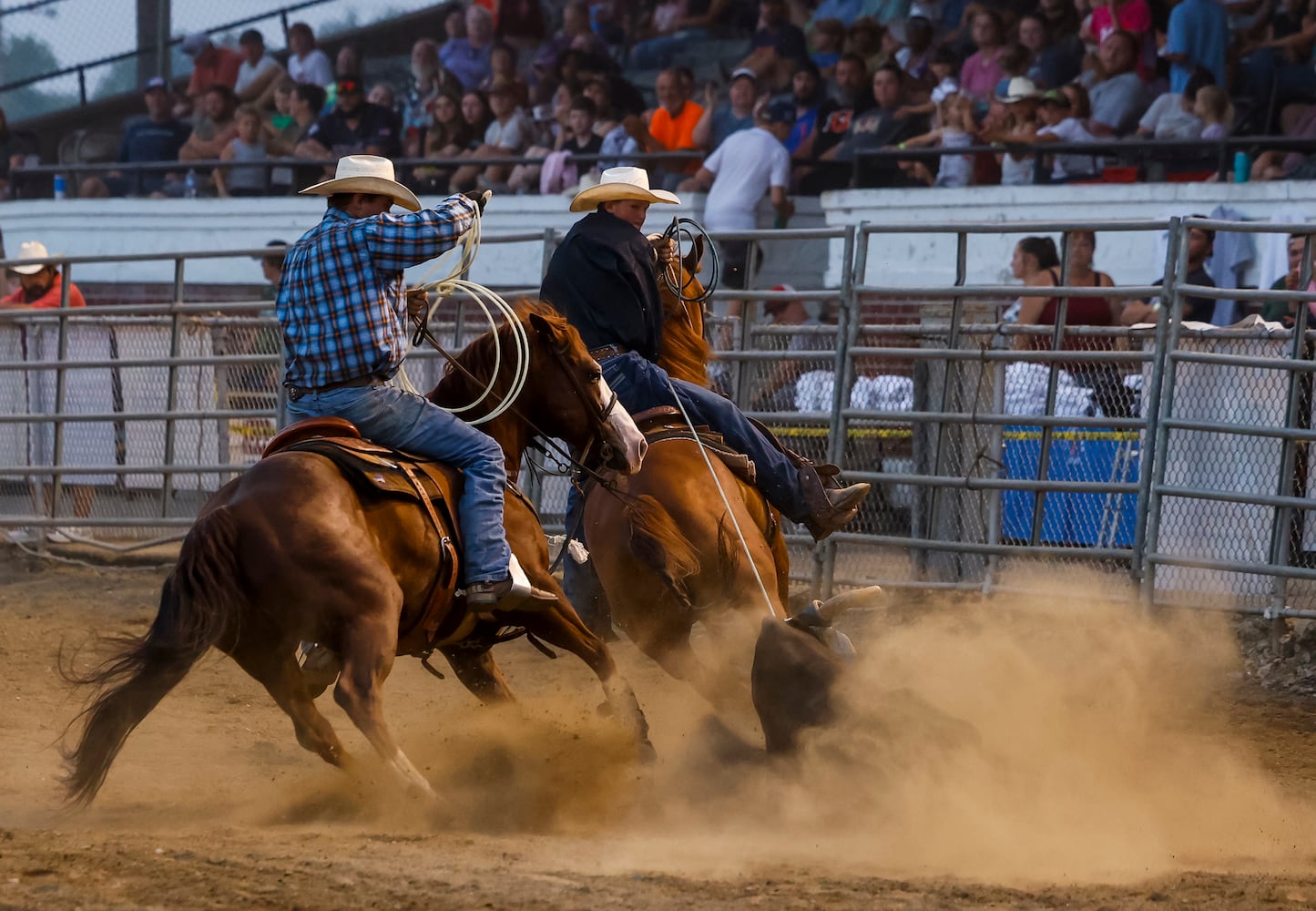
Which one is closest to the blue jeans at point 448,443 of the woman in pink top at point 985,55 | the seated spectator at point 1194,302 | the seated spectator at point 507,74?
the seated spectator at point 1194,302

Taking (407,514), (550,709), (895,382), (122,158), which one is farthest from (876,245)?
(122,158)

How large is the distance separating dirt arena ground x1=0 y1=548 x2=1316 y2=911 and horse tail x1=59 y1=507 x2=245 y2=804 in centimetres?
28

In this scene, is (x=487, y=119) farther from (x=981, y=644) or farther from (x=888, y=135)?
(x=981, y=644)

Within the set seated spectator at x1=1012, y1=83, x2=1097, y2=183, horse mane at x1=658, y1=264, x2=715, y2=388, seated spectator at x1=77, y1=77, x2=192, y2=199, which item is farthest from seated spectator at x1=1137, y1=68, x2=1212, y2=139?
seated spectator at x1=77, y1=77, x2=192, y2=199

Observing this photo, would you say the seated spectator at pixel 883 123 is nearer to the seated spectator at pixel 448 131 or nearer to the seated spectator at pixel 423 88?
the seated spectator at pixel 448 131

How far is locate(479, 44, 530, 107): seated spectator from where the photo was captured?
53.3 feet

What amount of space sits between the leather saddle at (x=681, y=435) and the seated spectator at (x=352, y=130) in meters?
11.1

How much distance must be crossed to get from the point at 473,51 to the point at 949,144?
6.41 meters

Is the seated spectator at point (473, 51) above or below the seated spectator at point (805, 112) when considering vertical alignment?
above

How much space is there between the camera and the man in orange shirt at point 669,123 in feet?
48.2

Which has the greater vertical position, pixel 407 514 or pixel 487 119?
pixel 487 119

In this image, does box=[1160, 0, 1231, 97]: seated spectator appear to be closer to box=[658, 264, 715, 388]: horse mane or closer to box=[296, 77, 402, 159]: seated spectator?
box=[658, 264, 715, 388]: horse mane

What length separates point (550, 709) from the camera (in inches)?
248

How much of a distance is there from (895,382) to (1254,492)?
91.8 inches
